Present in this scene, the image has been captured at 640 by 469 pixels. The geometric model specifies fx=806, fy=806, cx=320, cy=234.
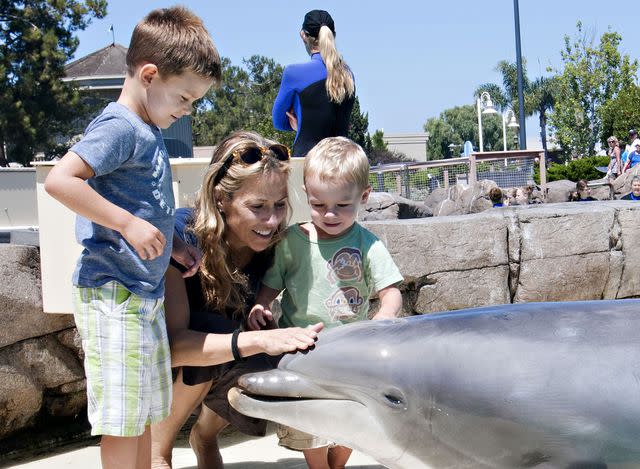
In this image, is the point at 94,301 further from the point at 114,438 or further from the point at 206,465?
the point at 206,465

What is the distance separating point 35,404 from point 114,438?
147 centimetres

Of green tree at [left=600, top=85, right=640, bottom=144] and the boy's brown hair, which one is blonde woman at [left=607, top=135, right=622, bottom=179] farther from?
the boy's brown hair

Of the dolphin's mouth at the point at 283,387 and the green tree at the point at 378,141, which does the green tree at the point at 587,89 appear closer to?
the green tree at the point at 378,141

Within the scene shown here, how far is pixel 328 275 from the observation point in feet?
9.45

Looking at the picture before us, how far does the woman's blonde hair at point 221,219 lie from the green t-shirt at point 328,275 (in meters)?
0.11

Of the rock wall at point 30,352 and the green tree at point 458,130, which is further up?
the green tree at point 458,130

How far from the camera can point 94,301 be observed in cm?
241

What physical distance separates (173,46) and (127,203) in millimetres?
487

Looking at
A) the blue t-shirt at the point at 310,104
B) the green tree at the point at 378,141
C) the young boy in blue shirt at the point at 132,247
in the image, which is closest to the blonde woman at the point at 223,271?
the young boy in blue shirt at the point at 132,247

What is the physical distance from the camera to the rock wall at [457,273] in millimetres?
3650

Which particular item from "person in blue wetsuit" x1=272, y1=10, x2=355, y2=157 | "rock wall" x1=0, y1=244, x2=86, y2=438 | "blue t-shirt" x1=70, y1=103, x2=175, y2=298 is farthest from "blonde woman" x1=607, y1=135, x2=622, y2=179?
"blue t-shirt" x1=70, y1=103, x2=175, y2=298

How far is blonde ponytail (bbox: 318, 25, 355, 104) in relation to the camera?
14.0 ft

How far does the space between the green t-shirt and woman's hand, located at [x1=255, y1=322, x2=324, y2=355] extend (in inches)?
14.1

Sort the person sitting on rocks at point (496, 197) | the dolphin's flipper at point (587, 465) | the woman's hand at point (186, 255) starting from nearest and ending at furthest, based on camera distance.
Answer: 1. the dolphin's flipper at point (587, 465)
2. the woman's hand at point (186, 255)
3. the person sitting on rocks at point (496, 197)
